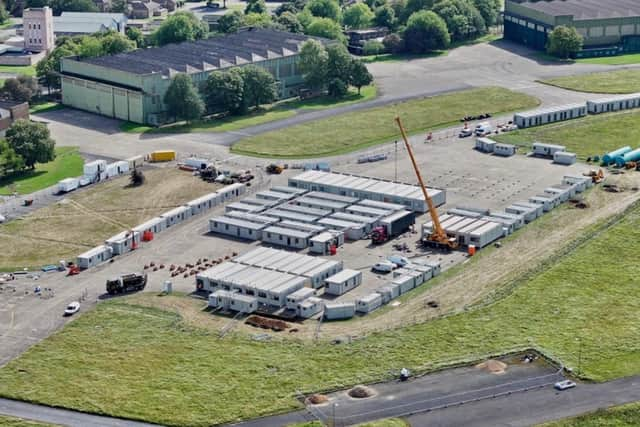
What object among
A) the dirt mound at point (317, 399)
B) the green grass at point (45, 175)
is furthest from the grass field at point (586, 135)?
the dirt mound at point (317, 399)

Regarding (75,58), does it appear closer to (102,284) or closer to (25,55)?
(25,55)

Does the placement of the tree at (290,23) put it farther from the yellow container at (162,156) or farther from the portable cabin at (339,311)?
the portable cabin at (339,311)

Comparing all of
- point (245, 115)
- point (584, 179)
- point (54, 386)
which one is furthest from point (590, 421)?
point (245, 115)

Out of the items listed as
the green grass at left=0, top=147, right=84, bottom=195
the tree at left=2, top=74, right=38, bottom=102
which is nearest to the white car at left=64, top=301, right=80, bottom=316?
the green grass at left=0, top=147, right=84, bottom=195

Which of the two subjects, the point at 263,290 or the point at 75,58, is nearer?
the point at 263,290

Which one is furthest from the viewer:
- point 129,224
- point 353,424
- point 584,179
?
point 584,179

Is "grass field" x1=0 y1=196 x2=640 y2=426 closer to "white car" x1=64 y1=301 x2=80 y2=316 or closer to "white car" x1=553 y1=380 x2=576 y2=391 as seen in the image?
"white car" x1=64 y1=301 x2=80 y2=316
